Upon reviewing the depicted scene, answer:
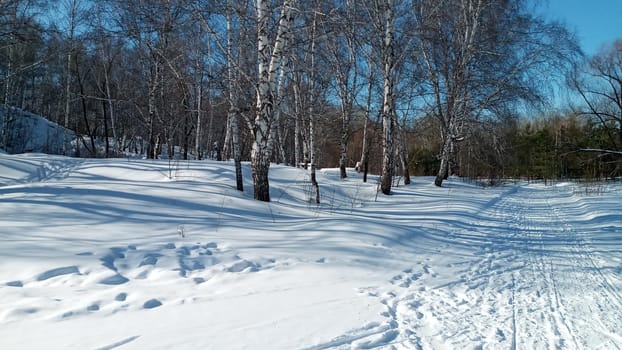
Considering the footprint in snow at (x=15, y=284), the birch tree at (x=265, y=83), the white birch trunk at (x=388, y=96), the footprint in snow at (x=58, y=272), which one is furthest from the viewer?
the white birch trunk at (x=388, y=96)

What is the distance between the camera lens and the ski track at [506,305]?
116 inches

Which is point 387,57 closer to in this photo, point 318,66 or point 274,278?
point 318,66

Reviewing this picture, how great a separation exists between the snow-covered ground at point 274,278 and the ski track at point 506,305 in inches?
0.8

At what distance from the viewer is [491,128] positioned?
18.0m

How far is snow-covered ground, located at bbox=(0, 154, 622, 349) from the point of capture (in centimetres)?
288

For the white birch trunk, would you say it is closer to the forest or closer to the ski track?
the forest

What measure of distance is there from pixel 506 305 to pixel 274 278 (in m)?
2.38

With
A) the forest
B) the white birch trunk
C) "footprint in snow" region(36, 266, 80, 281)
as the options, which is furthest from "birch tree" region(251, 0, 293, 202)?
the white birch trunk

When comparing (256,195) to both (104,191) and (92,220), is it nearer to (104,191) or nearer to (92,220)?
(104,191)

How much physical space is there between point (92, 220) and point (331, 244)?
3.51m

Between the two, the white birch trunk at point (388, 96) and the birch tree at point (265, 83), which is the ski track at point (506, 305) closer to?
the birch tree at point (265, 83)

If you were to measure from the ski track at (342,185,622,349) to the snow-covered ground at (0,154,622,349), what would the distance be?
0.02 metres

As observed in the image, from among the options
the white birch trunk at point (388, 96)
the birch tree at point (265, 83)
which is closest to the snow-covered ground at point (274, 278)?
the birch tree at point (265, 83)

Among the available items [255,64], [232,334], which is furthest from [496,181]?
[232,334]
